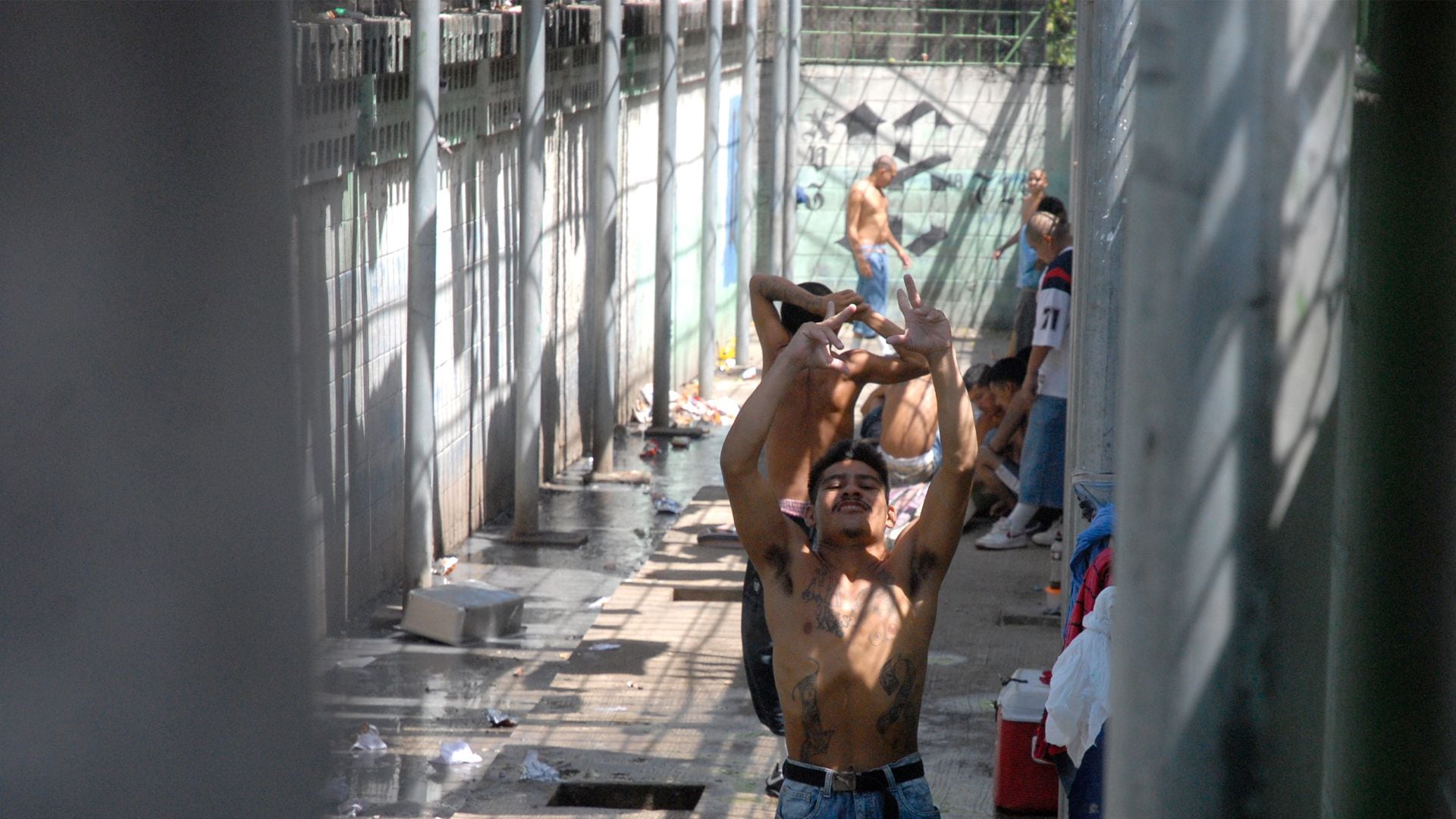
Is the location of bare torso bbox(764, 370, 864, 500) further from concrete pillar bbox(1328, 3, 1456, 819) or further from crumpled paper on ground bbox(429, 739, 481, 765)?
concrete pillar bbox(1328, 3, 1456, 819)

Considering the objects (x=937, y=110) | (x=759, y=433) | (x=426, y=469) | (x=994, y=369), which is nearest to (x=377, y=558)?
(x=426, y=469)

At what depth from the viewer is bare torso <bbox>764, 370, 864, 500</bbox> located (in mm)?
5969

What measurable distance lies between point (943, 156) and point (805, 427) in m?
13.9

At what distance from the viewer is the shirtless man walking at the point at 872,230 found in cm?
1634

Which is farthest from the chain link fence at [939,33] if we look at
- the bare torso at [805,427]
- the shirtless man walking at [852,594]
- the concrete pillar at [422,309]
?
the shirtless man walking at [852,594]

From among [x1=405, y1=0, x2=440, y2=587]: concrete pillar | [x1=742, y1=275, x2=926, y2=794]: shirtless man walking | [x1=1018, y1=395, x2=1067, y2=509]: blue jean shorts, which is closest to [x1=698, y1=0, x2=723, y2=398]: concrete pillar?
[x1=1018, y1=395, x2=1067, y2=509]: blue jean shorts

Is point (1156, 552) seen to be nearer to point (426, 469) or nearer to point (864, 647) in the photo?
point (864, 647)

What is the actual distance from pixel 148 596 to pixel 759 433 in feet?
10.4

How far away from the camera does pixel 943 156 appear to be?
759 inches

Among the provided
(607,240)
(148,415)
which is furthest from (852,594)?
(607,240)

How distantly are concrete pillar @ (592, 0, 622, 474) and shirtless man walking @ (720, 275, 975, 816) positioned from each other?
7.56m

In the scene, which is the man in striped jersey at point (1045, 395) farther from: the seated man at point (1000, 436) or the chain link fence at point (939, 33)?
the chain link fence at point (939, 33)

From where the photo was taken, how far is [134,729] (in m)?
0.93

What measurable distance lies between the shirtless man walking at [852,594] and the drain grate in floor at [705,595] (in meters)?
4.07
